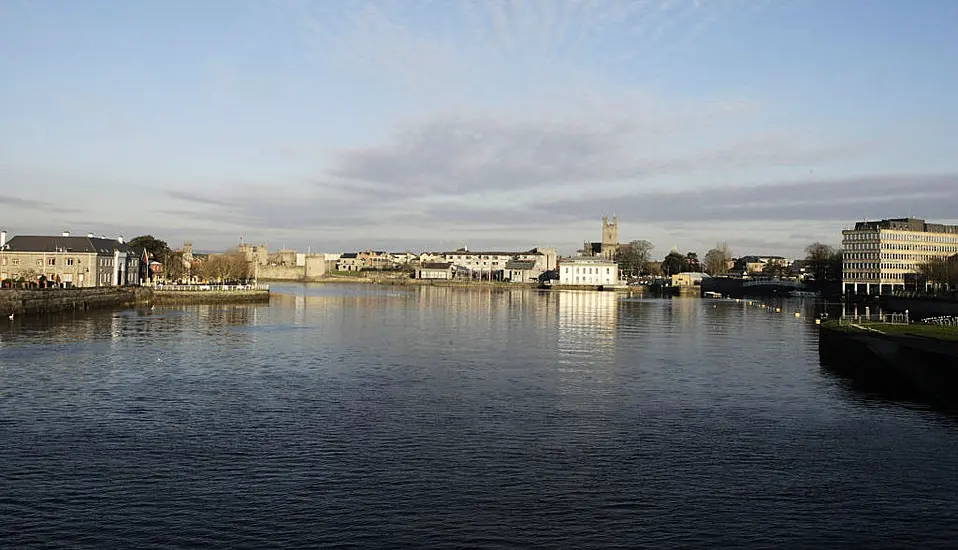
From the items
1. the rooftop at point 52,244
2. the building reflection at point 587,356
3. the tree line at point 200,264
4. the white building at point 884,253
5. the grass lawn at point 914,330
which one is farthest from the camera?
the white building at point 884,253

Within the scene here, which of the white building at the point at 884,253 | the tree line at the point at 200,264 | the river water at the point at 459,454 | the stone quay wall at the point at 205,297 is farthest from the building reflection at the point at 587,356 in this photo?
the white building at the point at 884,253

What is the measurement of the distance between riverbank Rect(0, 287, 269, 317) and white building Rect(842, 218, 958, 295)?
10990cm

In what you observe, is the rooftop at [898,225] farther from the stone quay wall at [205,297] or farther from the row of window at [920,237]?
the stone quay wall at [205,297]

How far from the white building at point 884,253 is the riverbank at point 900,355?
366 ft

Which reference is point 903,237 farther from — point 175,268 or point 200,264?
point 175,268

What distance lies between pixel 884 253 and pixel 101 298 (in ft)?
434

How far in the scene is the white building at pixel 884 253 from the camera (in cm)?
14925

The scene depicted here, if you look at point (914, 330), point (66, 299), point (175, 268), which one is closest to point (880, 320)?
point (914, 330)

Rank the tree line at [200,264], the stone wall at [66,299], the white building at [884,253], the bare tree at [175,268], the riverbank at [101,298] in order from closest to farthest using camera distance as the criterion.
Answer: the stone wall at [66,299], the riverbank at [101,298], the tree line at [200,264], the white building at [884,253], the bare tree at [175,268]

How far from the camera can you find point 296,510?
1748 centimetres

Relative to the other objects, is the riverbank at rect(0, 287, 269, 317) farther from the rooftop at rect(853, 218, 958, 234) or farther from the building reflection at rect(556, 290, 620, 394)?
the rooftop at rect(853, 218, 958, 234)

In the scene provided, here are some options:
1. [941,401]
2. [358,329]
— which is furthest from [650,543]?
[358,329]

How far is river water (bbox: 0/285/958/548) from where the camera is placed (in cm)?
1658

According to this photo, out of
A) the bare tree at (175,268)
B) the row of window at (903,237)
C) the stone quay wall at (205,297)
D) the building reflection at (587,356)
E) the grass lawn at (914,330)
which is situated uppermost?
the row of window at (903,237)
